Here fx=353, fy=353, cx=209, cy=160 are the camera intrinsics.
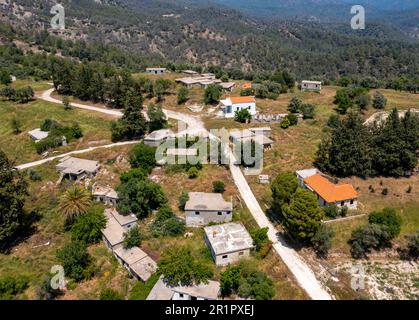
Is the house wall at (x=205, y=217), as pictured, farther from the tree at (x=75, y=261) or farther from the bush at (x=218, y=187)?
the tree at (x=75, y=261)

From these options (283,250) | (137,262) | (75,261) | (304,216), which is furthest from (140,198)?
(304,216)

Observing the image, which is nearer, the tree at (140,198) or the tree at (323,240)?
the tree at (323,240)

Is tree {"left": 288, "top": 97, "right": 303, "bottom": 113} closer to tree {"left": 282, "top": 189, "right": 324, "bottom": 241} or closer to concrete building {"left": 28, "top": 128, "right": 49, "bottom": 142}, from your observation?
tree {"left": 282, "top": 189, "right": 324, "bottom": 241}

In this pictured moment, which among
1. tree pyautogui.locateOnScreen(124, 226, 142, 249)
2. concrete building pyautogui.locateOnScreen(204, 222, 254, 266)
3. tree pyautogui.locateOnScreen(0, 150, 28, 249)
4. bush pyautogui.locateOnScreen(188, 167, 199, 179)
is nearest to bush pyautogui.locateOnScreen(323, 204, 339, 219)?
concrete building pyautogui.locateOnScreen(204, 222, 254, 266)

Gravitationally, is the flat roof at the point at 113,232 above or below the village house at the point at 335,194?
below

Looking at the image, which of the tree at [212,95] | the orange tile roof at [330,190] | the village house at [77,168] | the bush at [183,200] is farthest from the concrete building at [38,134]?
the orange tile roof at [330,190]

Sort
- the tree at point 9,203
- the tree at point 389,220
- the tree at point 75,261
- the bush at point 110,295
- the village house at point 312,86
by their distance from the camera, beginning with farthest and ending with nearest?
the village house at point 312,86
the tree at point 9,203
the tree at point 389,220
the tree at point 75,261
the bush at point 110,295

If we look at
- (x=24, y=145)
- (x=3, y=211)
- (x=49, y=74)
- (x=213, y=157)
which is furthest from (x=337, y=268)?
(x=49, y=74)
